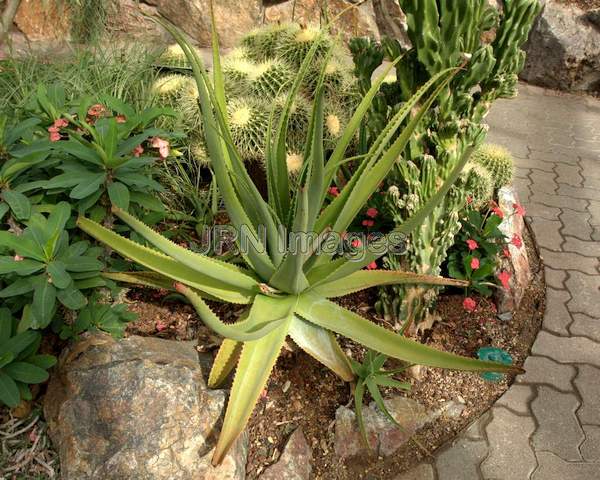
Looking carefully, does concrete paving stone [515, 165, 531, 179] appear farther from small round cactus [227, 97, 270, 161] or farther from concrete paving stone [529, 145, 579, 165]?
small round cactus [227, 97, 270, 161]

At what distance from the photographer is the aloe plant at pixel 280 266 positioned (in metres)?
1.42

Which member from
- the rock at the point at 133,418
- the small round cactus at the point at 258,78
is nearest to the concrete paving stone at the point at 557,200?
the small round cactus at the point at 258,78

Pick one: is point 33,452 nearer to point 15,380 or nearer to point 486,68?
point 15,380

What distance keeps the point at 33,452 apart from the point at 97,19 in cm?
445

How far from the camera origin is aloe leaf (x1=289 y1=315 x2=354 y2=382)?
163 centimetres

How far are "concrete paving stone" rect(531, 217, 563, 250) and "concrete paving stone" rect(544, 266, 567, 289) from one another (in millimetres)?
256

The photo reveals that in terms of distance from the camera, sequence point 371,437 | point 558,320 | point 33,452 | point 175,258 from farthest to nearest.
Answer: point 558,320
point 371,437
point 33,452
point 175,258

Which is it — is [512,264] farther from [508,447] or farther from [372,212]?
[508,447]

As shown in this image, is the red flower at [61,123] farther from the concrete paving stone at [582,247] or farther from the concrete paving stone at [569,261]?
the concrete paving stone at [582,247]

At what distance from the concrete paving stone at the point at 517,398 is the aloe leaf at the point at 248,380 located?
0.98 m

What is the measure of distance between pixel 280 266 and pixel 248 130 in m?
1.28

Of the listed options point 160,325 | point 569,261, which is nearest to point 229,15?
point 569,261

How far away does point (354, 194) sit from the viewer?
1619 mm

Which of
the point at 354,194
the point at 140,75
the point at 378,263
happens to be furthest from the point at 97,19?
the point at 354,194
